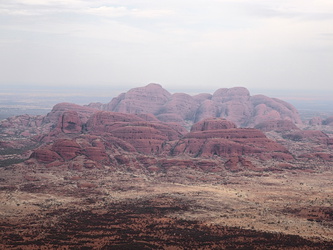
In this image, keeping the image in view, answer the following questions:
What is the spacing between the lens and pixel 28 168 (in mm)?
96188

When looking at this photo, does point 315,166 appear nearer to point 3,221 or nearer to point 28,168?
point 28,168

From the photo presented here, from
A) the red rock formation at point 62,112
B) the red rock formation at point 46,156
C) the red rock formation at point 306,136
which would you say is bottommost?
the red rock formation at point 306,136

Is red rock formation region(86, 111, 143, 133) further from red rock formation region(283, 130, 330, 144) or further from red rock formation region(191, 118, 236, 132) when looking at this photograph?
red rock formation region(283, 130, 330, 144)

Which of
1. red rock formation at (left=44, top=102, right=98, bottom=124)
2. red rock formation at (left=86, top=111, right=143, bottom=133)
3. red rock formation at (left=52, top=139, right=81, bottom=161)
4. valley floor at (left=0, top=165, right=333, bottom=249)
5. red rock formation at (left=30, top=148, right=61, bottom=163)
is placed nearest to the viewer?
valley floor at (left=0, top=165, right=333, bottom=249)

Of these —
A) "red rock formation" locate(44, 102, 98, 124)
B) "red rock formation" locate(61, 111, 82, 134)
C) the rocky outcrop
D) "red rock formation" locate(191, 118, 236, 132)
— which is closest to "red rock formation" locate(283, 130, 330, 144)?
"red rock formation" locate(191, 118, 236, 132)

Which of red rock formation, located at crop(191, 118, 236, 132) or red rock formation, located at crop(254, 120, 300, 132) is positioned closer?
red rock formation, located at crop(191, 118, 236, 132)

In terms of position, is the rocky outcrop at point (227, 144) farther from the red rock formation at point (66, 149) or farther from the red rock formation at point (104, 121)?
the red rock formation at point (66, 149)

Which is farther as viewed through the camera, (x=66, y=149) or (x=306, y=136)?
(x=306, y=136)

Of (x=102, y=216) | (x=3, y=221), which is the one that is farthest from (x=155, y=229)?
(x=3, y=221)

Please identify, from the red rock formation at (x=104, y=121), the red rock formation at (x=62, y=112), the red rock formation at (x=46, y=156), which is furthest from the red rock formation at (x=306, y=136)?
the red rock formation at (x=46, y=156)

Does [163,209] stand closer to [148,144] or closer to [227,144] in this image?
[227,144]

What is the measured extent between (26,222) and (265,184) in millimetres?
Answer: 51152

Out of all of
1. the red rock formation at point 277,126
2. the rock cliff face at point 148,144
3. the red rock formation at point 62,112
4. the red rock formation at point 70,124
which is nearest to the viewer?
the rock cliff face at point 148,144

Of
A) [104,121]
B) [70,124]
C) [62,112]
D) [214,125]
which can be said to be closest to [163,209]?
[214,125]
